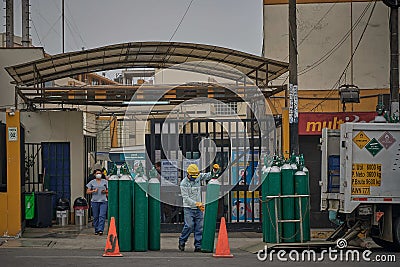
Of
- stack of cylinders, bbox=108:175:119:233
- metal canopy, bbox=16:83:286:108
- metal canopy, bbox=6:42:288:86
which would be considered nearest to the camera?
stack of cylinders, bbox=108:175:119:233

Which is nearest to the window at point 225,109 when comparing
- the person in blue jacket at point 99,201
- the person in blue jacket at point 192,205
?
the person in blue jacket at point 99,201

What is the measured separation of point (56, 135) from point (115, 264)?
1025 cm

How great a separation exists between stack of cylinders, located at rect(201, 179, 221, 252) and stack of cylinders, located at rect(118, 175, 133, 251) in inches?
59.3

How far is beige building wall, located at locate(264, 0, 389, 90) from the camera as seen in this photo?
25.5 meters

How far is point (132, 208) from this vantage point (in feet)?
50.3

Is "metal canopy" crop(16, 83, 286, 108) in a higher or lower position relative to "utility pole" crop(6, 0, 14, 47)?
lower

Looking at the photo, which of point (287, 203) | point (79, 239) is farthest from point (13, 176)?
point (287, 203)

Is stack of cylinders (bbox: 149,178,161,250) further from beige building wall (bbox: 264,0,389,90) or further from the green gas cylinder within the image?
beige building wall (bbox: 264,0,389,90)

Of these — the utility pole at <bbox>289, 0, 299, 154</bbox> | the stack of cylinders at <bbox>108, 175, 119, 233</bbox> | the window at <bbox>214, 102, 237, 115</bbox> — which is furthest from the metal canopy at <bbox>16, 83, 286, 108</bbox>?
the window at <bbox>214, 102, 237, 115</bbox>

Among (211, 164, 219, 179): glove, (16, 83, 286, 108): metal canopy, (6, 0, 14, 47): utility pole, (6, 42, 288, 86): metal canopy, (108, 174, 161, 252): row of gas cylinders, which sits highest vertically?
(6, 0, 14, 47): utility pole

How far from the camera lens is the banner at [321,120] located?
66.8 ft

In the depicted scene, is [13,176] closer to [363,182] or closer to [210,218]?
[210,218]

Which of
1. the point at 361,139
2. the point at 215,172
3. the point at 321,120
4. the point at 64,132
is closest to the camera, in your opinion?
the point at 361,139

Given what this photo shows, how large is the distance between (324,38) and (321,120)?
5.70 meters
